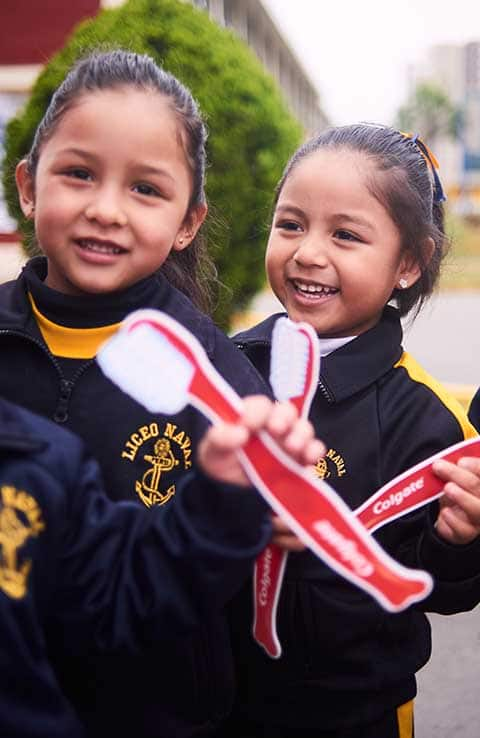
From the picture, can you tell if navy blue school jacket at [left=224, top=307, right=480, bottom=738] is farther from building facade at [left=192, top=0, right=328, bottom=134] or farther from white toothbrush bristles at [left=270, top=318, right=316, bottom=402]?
building facade at [left=192, top=0, right=328, bottom=134]

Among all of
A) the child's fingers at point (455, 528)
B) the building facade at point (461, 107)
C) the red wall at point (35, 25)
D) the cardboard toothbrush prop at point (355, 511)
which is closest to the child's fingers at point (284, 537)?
the cardboard toothbrush prop at point (355, 511)

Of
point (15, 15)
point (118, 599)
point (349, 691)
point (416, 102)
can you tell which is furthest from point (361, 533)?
point (416, 102)

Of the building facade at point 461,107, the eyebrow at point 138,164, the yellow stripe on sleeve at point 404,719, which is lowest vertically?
the building facade at point 461,107

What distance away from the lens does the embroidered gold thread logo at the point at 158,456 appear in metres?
1.14

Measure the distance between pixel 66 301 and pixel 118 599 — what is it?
443 millimetres

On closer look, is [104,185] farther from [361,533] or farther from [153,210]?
[361,533]

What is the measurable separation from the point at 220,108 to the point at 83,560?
330cm

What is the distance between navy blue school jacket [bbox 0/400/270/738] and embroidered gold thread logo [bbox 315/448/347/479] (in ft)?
1.44

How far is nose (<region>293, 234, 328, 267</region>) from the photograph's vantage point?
1.39 metres

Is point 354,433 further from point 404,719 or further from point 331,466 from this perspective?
point 404,719

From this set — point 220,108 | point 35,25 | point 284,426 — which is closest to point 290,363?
point 284,426

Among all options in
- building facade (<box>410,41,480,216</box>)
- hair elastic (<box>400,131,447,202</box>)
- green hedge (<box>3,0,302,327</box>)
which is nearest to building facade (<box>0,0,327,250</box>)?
green hedge (<box>3,0,302,327</box>)

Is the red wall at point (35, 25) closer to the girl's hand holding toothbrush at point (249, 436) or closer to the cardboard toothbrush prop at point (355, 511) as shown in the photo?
the cardboard toothbrush prop at point (355, 511)

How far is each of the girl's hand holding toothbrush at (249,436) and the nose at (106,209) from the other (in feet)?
1.29
